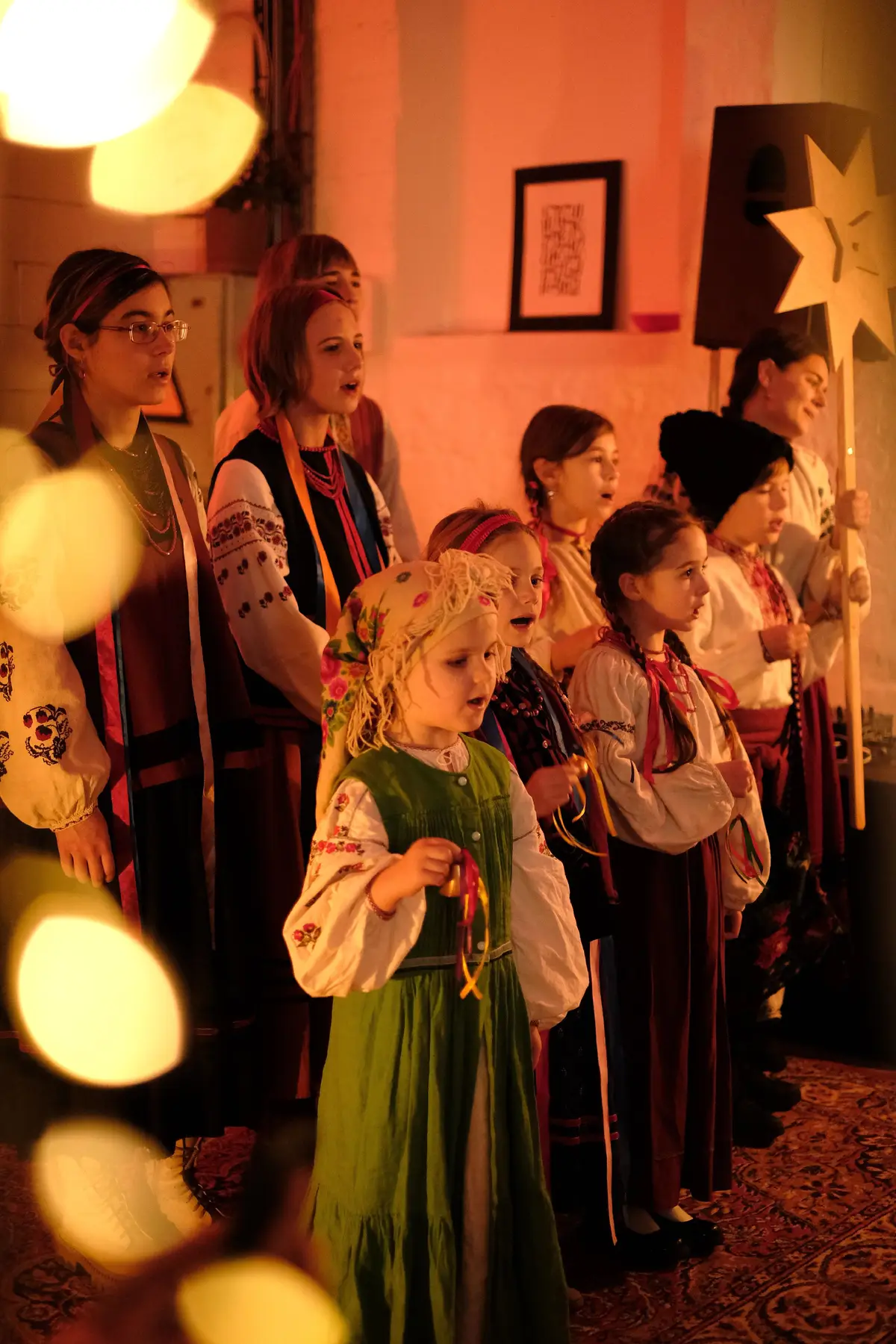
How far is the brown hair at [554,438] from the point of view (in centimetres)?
333

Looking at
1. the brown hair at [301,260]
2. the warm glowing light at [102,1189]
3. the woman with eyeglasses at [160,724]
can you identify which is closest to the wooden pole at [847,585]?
the brown hair at [301,260]

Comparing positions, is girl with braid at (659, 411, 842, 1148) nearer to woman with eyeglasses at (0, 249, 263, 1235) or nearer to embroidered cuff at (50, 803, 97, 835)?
woman with eyeglasses at (0, 249, 263, 1235)

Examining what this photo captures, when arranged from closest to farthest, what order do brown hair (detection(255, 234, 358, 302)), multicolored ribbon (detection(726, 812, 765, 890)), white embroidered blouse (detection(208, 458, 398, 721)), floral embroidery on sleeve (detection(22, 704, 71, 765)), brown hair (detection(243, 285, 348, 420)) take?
1. floral embroidery on sleeve (detection(22, 704, 71, 765))
2. white embroidered blouse (detection(208, 458, 398, 721))
3. brown hair (detection(243, 285, 348, 420))
4. multicolored ribbon (detection(726, 812, 765, 890))
5. brown hair (detection(255, 234, 358, 302))

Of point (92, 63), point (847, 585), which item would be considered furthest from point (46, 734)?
point (92, 63)

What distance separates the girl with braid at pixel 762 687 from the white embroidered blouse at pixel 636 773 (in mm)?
595

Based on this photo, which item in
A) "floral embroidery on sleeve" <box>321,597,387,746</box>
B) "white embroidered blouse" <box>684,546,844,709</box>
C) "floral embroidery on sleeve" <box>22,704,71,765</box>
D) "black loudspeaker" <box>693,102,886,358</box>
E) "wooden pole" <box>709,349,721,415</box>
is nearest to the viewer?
"floral embroidery on sleeve" <box>321,597,387,746</box>

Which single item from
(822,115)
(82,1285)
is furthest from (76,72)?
(82,1285)

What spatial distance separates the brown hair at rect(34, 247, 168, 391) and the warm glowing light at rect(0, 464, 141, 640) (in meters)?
0.24

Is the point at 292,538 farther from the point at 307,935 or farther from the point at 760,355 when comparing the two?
the point at 760,355

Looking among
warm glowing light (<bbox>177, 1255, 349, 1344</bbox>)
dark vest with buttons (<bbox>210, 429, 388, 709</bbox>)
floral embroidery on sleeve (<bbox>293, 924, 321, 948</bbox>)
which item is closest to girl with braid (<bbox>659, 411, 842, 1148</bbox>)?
dark vest with buttons (<bbox>210, 429, 388, 709</bbox>)

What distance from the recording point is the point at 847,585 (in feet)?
12.2

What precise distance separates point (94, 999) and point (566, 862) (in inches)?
33.2

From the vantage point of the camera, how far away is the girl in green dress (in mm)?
2051

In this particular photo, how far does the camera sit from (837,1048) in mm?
4109
